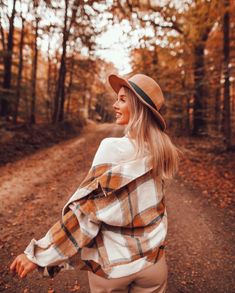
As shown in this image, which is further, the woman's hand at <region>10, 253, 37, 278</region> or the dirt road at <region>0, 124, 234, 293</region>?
the dirt road at <region>0, 124, 234, 293</region>

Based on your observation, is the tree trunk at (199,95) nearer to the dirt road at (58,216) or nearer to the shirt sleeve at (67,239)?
the dirt road at (58,216)

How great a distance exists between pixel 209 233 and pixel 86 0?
1029cm

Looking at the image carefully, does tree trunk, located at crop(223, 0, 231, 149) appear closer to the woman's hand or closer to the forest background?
the forest background

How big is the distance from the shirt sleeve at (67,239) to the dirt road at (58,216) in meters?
2.26

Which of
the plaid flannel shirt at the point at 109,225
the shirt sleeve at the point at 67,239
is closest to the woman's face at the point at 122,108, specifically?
the plaid flannel shirt at the point at 109,225

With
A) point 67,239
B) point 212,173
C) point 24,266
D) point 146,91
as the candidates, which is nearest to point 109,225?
point 67,239

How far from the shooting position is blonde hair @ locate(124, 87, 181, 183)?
1.43m

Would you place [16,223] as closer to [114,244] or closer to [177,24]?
[114,244]

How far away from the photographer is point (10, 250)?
3.95 m

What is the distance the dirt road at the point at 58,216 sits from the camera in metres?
3.29

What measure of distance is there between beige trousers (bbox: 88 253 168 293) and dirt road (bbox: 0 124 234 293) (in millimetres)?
2043

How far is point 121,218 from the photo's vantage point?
1.34 meters

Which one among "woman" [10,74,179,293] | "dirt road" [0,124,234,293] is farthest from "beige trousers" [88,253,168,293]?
"dirt road" [0,124,234,293]

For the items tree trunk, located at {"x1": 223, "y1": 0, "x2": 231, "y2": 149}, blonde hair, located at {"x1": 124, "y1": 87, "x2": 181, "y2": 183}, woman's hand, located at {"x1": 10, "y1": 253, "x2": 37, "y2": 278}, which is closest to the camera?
woman's hand, located at {"x1": 10, "y1": 253, "x2": 37, "y2": 278}
